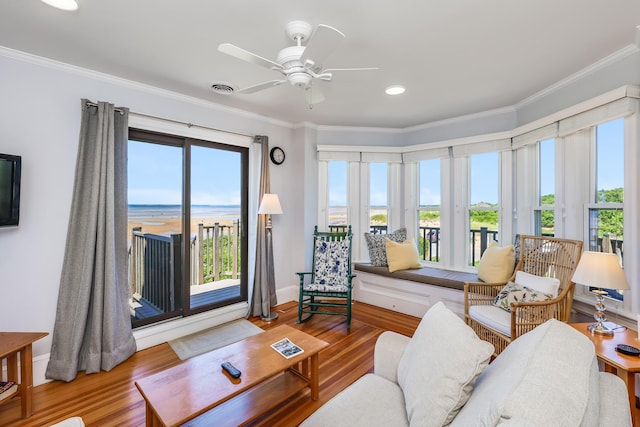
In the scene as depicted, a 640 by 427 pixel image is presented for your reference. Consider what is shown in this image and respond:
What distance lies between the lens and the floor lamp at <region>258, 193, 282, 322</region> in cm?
341

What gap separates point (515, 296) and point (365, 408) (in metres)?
1.88

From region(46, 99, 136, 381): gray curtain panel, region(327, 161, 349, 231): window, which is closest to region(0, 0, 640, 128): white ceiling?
region(46, 99, 136, 381): gray curtain panel

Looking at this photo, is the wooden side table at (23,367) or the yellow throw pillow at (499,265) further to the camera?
the yellow throw pillow at (499,265)

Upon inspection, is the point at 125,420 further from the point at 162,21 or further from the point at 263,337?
the point at 162,21

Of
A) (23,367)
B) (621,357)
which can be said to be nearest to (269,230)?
(23,367)

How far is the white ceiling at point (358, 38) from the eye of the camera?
169 cm

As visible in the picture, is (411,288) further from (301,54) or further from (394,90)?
(301,54)

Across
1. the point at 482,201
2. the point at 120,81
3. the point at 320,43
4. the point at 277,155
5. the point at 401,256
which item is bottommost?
the point at 401,256

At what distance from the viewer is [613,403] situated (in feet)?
2.78

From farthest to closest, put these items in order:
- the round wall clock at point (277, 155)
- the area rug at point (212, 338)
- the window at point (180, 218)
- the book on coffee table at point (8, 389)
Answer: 1. the round wall clock at point (277, 155)
2. the window at point (180, 218)
3. the area rug at point (212, 338)
4. the book on coffee table at point (8, 389)

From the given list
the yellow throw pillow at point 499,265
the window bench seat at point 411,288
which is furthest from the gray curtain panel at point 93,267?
the yellow throw pillow at point 499,265

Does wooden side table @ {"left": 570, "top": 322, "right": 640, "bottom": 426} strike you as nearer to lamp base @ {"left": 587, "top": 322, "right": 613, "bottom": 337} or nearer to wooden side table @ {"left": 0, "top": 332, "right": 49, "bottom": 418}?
lamp base @ {"left": 587, "top": 322, "right": 613, "bottom": 337}

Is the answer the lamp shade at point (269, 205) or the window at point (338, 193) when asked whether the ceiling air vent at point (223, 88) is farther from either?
the window at point (338, 193)

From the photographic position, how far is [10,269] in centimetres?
214
